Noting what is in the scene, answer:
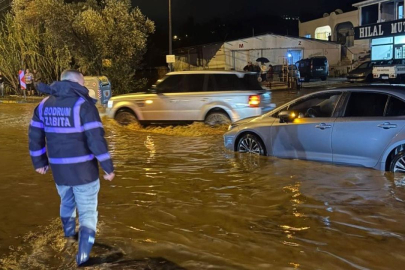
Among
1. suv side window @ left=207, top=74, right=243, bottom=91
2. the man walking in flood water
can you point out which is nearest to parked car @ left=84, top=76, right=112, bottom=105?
suv side window @ left=207, top=74, right=243, bottom=91

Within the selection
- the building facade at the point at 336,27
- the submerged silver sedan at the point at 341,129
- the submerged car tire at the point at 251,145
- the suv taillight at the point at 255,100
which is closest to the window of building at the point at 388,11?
the building facade at the point at 336,27

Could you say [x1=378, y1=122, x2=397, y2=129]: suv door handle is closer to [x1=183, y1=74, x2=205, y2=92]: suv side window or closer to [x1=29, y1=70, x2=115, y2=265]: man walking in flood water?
[x1=29, y1=70, x2=115, y2=265]: man walking in flood water

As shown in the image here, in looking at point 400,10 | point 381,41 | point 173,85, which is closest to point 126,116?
point 173,85

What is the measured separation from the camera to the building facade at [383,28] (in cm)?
3322

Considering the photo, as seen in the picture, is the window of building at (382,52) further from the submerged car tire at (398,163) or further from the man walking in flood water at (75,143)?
the man walking in flood water at (75,143)

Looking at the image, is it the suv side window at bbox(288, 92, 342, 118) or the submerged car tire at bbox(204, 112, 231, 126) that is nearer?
the suv side window at bbox(288, 92, 342, 118)

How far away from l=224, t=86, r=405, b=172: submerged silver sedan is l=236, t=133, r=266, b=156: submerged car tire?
0.06 feet

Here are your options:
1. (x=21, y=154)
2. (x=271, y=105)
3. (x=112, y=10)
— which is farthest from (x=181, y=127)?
(x=112, y=10)

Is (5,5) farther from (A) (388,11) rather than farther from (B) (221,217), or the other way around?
(B) (221,217)

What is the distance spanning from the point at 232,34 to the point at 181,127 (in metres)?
62.8

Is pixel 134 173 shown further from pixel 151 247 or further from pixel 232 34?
pixel 232 34

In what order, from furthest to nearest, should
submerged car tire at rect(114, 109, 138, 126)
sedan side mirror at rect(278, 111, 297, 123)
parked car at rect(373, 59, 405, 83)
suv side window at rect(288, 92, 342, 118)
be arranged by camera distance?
parked car at rect(373, 59, 405, 83)
submerged car tire at rect(114, 109, 138, 126)
sedan side mirror at rect(278, 111, 297, 123)
suv side window at rect(288, 92, 342, 118)

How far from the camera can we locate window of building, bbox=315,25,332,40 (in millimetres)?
55719

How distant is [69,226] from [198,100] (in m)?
8.48
